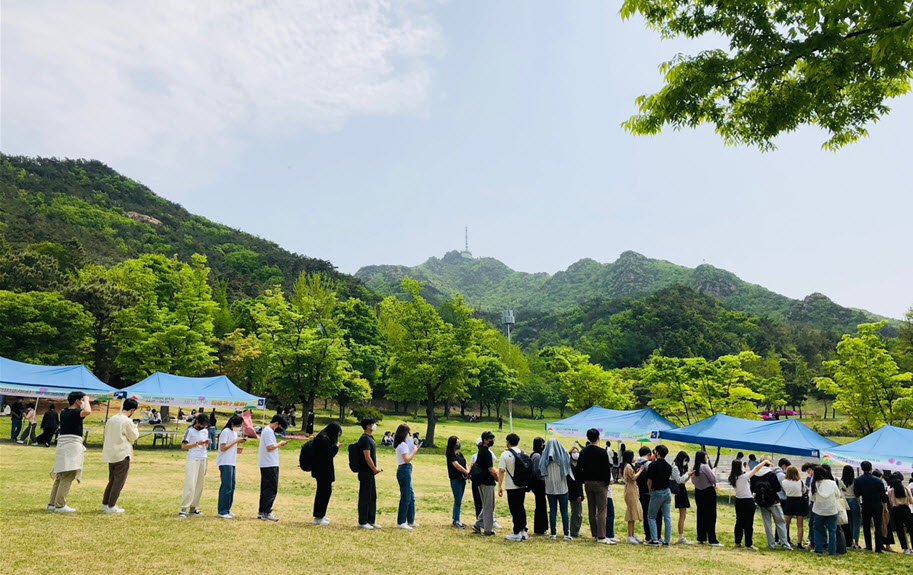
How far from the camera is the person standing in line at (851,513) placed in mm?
9570

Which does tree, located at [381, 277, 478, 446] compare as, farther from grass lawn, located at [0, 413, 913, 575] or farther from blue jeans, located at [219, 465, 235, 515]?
blue jeans, located at [219, 465, 235, 515]

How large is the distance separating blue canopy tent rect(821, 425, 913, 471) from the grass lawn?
5.13 metres

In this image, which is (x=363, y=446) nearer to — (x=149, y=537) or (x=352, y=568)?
(x=352, y=568)

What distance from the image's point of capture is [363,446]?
7.64 meters

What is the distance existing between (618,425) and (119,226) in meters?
83.5

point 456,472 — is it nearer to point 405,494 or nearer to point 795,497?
point 405,494

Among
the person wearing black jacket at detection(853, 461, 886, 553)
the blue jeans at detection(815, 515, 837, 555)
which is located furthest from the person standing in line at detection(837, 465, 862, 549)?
the blue jeans at detection(815, 515, 837, 555)

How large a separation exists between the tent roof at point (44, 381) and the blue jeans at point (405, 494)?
1598 cm

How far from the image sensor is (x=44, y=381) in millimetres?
19266

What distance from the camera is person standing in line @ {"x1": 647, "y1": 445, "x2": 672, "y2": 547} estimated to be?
27.3ft

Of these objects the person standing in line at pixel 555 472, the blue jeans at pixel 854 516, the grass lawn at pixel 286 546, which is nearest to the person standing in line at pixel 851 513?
the blue jeans at pixel 854 516

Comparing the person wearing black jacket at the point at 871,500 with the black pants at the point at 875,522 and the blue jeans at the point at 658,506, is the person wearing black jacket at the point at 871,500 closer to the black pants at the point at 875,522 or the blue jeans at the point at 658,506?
the black pants at the point at 875,522

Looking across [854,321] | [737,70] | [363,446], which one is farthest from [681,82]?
[854,321]

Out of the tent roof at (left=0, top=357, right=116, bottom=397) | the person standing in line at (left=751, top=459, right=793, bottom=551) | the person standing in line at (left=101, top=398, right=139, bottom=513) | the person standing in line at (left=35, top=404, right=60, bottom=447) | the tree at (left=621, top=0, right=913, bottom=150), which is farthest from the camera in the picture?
the tent roof at (left=0, top=357, right=116, bottom=397)
